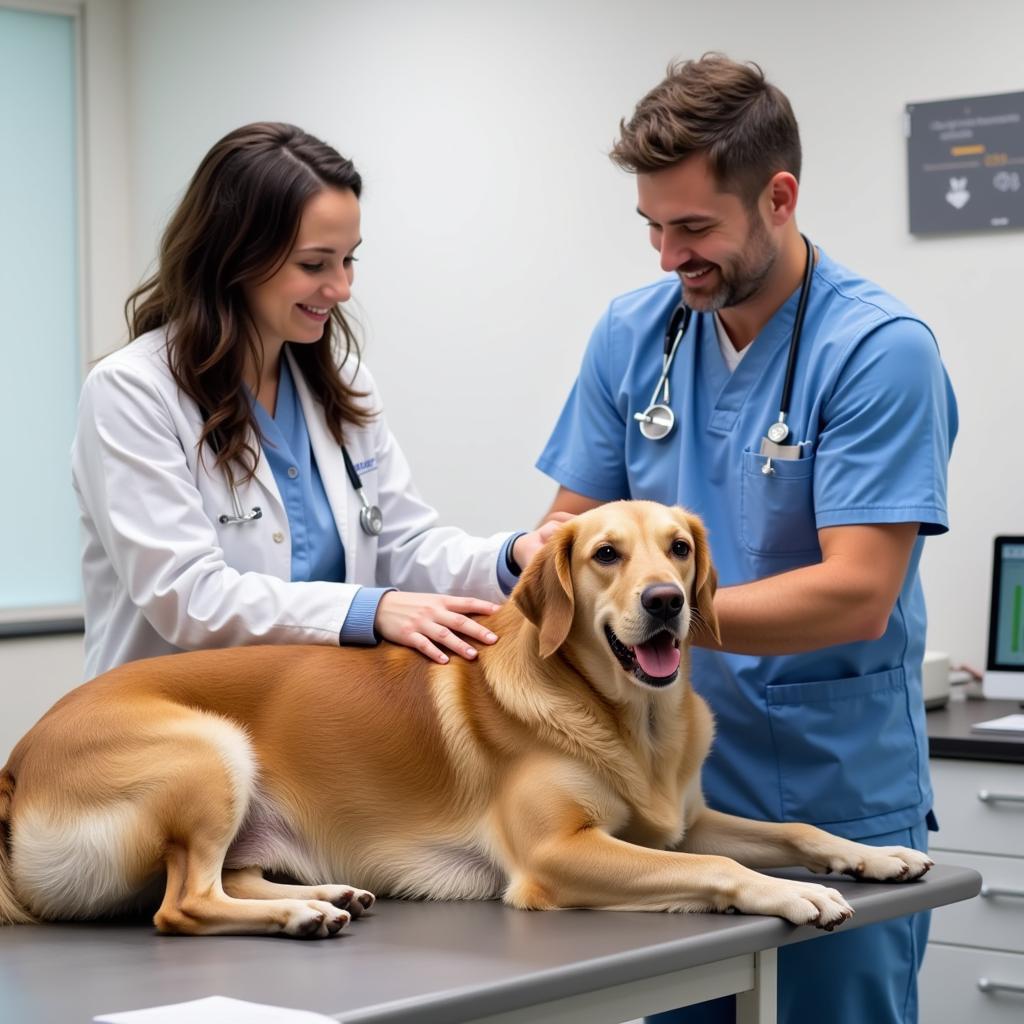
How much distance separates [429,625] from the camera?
5.62 feet

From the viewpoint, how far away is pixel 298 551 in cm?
191

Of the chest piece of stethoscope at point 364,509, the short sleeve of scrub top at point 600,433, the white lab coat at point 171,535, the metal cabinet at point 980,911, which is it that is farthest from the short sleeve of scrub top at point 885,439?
the metal cabinet at point 980,911

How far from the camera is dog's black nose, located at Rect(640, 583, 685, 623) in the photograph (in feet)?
5.02

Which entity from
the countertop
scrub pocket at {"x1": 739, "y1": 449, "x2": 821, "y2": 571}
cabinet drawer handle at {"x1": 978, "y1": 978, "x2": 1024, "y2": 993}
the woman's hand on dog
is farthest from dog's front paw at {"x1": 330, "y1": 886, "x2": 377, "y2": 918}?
cabinet drawer handle at {"x1": 978, "y1": 978, "x2": 1024, "y2": 993}

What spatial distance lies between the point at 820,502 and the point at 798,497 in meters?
0.04

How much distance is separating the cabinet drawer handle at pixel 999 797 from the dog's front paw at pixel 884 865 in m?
1.09

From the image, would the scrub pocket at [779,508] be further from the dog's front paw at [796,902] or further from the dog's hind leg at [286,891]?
the dog's hind leg at [286,891]

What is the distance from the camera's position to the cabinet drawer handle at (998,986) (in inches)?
102

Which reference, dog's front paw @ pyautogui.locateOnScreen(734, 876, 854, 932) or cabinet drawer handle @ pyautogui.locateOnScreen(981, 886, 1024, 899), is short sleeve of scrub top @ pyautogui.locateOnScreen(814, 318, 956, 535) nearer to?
dog's front paw @ pyautogui.locateOnScreen(734, 876, 854, 932)

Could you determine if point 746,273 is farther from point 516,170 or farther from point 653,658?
point 516,170

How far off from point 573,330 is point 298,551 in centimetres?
177

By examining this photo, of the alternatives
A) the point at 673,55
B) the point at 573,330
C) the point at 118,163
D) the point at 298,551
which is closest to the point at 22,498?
the point at 118,163

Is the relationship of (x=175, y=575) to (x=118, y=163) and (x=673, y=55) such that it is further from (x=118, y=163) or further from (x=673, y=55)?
(x=118, y=163)

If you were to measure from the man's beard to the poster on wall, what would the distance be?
1371 millimetres
